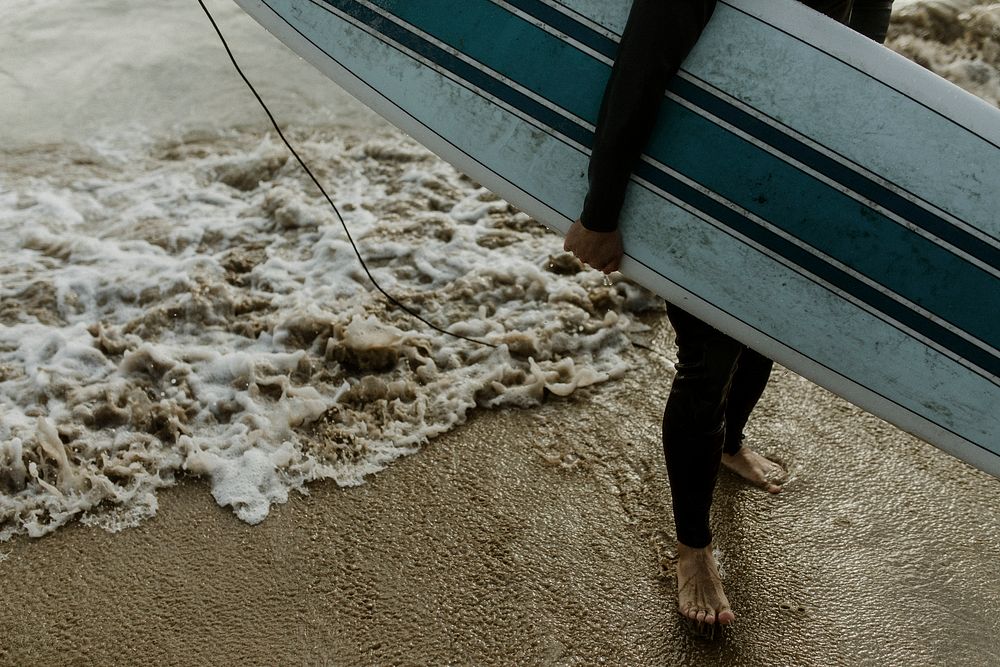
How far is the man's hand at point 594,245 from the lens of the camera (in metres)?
1.67

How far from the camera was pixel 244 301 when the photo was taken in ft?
9.92

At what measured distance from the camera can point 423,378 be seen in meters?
2.64

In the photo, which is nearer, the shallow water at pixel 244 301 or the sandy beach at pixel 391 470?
the sandy beach at pixel 391 470

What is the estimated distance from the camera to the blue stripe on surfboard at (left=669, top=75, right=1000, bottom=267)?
65.7 inches

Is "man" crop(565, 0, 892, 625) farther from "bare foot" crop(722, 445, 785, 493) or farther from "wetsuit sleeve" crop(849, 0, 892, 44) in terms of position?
"bare foot" crop(722, 445, 785, 493)

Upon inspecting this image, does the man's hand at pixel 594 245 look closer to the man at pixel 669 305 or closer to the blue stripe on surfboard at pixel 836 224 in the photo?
the man at pixel 669 305

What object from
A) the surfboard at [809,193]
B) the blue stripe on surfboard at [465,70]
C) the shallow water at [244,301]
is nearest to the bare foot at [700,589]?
the surfboard at [809,193]

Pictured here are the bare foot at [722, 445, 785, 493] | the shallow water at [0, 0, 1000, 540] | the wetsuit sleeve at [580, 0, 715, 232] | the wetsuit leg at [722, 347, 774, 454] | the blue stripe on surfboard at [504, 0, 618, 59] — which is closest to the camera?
the wetsuit sleeve at [580, 0, 715, 232]

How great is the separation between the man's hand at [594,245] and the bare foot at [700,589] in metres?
0.69

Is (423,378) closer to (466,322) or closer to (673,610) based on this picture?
(466,322)

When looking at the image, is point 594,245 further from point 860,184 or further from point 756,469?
point 756,469

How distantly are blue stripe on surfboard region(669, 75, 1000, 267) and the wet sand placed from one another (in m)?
0.79

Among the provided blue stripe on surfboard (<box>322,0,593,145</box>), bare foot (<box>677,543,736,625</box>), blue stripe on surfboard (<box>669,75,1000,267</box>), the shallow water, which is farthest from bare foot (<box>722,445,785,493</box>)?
blue stripe on surfboard (<box>322,0,593,145</box>)

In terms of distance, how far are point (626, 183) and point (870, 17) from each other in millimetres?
720
